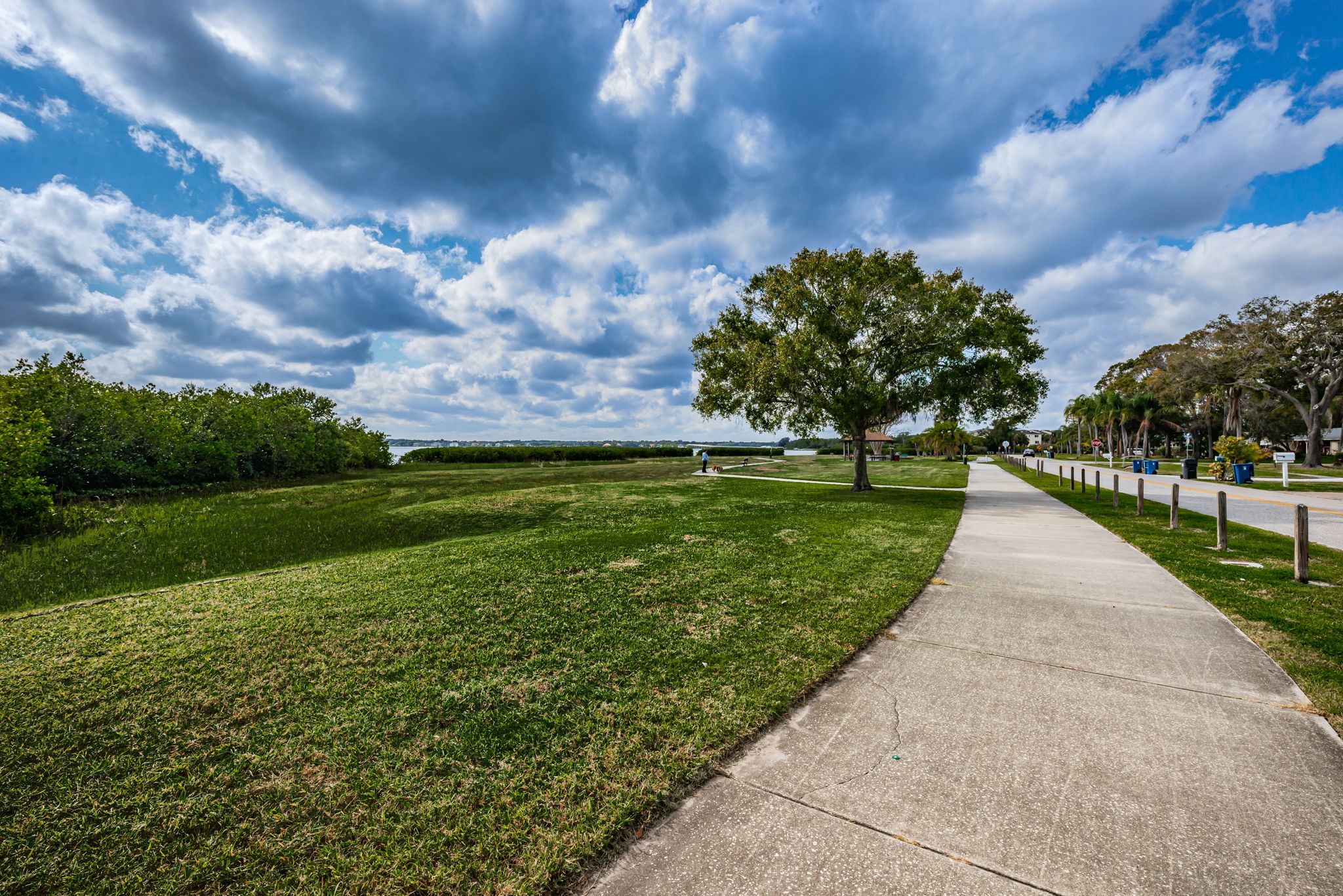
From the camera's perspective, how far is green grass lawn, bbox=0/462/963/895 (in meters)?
2.12

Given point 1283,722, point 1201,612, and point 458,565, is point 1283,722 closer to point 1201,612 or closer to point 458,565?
point 1201,612

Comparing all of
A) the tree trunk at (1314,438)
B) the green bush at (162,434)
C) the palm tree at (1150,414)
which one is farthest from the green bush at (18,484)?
the palm tree at (1150,414)

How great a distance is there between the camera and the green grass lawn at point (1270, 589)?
384 centimetres

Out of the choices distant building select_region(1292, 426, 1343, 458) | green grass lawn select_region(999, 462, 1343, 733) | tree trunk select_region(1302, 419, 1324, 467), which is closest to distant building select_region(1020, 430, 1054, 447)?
distant building select_region(1292, 426, 1343, 458)

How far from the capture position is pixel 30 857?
2.06 m

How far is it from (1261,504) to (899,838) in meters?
19.6

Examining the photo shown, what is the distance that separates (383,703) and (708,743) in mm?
2139

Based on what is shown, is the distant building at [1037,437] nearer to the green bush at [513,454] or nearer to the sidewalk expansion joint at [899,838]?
the green bush at [513,454]

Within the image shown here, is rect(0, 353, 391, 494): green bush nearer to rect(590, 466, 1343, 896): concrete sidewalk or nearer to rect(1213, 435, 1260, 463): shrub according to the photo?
rect(590, 466, 1343, 896): concrete sidewalk

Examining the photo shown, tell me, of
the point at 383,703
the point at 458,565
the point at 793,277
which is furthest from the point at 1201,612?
the point at 793,277

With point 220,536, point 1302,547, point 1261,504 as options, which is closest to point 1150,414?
point 1261,504

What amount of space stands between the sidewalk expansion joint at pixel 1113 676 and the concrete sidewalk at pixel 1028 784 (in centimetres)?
2

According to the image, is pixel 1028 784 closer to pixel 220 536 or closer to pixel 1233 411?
pixel 220 536

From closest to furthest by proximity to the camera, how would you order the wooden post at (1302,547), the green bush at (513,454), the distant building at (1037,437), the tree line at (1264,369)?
the wooden post at (1302,547), the tree line at (1264,369), the green bush at (513,454), the distant building at (1037,437)
